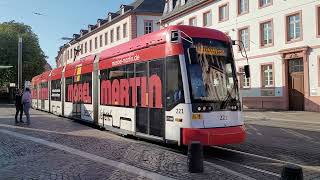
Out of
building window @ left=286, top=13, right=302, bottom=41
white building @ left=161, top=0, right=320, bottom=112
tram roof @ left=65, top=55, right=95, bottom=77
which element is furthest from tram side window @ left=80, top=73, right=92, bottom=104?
building window @ left=286, top=13, right=302, bottom=41

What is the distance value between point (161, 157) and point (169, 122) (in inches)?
45.5

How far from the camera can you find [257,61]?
35875 millimetres

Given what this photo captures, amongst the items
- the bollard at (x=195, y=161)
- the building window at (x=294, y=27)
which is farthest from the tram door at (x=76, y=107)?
the building window at (x=294, y=27)

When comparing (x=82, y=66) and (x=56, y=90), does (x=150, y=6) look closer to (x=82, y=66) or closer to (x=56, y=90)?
(x=56, y=90)

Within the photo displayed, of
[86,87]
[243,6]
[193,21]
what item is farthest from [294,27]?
[86,87]

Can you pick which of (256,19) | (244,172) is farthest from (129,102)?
(256,19)

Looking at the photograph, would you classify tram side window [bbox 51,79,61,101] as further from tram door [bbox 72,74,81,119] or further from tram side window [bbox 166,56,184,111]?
tram side window [bbox 166,56,184,111]

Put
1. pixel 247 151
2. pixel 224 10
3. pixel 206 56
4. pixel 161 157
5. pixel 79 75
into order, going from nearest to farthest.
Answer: pixel 161 157, pixel 206 56, pixel 247 151, pixel 79 75, pixel 224 10

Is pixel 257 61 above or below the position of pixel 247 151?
above

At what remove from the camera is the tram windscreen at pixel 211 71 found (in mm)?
10727

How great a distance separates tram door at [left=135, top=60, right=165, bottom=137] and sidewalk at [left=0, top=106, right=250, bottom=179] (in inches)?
21.0

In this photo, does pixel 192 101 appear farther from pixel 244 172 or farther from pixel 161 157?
Result: pixel 244 172

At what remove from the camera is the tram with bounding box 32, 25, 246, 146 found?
1064 cm

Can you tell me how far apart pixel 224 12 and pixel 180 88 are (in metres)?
31.0
